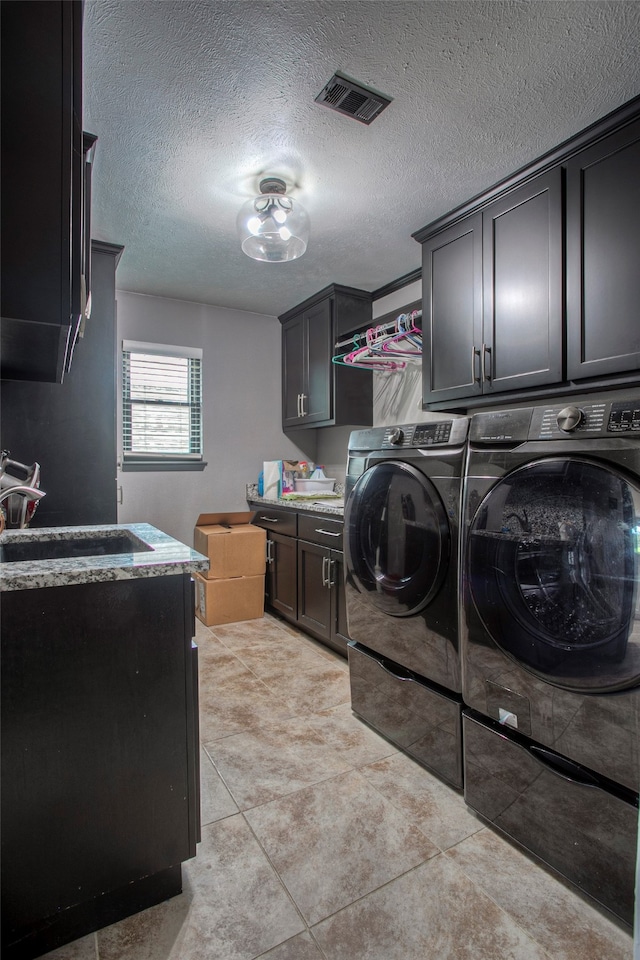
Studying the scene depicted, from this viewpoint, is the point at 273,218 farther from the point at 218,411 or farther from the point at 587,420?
the point at 218,411

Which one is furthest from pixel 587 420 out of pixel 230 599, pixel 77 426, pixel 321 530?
pixel 230 599

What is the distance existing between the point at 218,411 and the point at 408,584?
Answer: 2.60m

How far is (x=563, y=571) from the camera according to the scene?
1392 millimetres

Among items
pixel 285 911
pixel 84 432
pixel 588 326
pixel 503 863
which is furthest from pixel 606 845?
pixel 84 432

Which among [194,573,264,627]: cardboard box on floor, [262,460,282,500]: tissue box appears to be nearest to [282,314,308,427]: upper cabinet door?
[262,460,282,500]: tissue box

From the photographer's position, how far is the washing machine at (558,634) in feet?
4.15

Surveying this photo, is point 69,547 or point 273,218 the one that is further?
point 273,218

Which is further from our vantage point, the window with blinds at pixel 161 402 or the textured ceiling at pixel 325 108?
the window with blinds at pixel 161 402

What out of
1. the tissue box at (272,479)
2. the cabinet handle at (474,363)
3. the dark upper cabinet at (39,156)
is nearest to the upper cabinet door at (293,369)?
the tissue box at (272,479)

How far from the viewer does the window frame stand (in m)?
3.67

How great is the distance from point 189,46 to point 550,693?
224cm

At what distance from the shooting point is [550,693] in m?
1.43

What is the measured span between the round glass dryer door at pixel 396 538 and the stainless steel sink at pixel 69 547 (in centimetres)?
95

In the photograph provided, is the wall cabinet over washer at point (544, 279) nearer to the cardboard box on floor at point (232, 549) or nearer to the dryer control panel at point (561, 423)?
the dryer control panel at point (561, 423)
